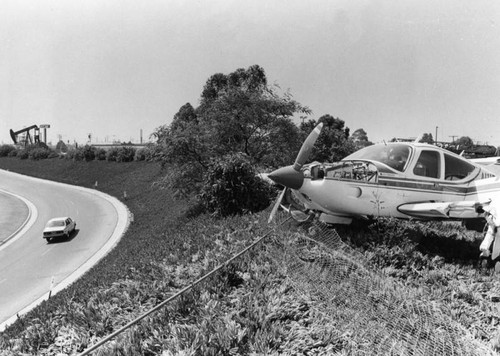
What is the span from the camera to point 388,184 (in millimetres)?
7301

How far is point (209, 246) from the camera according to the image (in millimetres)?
8273

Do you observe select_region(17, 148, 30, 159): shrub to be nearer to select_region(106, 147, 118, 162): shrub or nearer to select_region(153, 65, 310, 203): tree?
select_region(106, 147, 118, 162): shrub

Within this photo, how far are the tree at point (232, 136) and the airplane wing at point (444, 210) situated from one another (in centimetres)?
1311

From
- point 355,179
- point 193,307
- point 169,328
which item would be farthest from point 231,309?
point 355,179

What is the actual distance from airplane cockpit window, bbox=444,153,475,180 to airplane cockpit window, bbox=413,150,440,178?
0.31 m

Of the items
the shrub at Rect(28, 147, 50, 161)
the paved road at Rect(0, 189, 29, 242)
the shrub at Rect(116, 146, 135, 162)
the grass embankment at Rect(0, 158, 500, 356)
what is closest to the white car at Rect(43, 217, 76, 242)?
the paved road at Rect(0, 189, 29, 242)

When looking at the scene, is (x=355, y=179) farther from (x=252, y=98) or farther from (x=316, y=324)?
(x=252, y=98)

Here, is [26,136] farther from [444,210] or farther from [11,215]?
[444,210]

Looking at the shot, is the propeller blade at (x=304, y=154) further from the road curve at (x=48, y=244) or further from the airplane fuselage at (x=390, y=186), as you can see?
the road curve at (x=48, y=244)

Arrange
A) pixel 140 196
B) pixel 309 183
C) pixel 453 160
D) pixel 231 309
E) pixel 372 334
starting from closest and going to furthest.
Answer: pixel 372 334
pixel 231 309
pixel 309 183
pixel 453 160
pixel 140 196

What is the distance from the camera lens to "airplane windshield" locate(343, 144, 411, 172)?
24.6 ft

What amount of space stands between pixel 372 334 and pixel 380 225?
488cm

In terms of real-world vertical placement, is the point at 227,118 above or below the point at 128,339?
above

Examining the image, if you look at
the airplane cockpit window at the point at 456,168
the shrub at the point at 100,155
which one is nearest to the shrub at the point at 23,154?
the shrub at the point at 100,155
